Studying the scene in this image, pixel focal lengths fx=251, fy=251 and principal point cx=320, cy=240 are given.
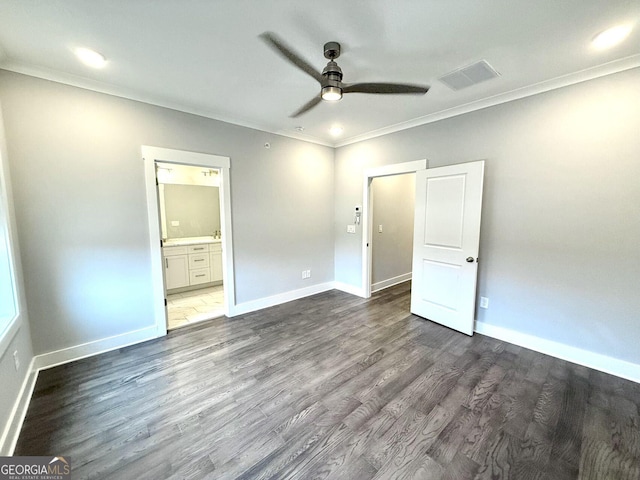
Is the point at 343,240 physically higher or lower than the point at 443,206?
lower

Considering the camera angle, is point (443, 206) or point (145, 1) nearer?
point (145, 1)

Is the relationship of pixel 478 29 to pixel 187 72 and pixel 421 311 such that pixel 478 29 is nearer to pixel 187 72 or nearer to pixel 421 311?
pixel 187 72

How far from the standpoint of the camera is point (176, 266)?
4.53m

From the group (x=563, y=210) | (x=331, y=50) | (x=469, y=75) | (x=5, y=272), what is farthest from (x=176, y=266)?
(x=563, y=210)

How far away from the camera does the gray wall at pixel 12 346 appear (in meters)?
1.59

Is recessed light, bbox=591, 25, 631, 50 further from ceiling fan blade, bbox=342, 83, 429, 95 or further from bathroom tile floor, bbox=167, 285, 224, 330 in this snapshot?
bathroom tile floor, bbox=167, 285, 224, 330

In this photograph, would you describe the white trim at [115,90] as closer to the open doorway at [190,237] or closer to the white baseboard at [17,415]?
Result: the open doorway at [190,237]

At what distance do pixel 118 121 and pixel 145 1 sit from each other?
1.55 metres

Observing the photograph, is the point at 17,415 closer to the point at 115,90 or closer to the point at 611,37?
the point at 115,90

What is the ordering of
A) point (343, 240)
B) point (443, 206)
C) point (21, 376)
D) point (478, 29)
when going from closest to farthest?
point (478, 29), point (21, 376), point (443, 206), point (343, 240)

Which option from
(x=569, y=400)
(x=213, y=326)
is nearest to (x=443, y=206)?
(x=569, y=400)

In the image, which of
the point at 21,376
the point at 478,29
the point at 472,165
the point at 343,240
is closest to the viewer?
the point at 478,29

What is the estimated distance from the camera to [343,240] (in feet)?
15.6

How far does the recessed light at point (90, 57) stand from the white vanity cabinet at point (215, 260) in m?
3.23
